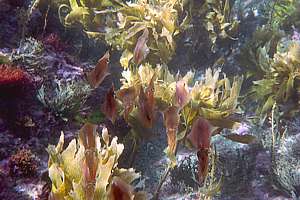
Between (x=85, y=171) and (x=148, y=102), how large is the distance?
0.90 m

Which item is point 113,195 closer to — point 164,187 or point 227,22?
point 164,187

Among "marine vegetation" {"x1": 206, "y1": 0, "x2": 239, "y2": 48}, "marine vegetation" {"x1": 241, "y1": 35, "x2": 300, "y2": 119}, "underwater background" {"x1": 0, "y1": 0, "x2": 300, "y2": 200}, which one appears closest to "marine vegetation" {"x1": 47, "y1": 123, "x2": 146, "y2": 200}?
"underwater background" {"x1": 0, "y1": 0, "x2": 300, "y2": 200}

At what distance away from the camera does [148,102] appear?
345cm

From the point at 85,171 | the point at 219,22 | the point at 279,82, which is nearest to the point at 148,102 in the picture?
the point at 85,171

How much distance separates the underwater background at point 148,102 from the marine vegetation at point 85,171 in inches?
0.4

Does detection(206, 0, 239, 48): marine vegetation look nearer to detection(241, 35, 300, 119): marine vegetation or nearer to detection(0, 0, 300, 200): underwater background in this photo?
detection(0, 0, 300, 200): underwater background

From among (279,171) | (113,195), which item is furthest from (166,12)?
(113,195)

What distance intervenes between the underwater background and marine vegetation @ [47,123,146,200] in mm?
10

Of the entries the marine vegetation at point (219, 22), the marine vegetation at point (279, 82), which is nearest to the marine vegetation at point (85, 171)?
the marine vegetation at point (279, 82)

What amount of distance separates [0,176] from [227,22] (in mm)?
4613

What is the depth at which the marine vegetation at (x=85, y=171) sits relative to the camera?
115 inches

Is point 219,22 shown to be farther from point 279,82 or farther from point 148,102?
point 148,102

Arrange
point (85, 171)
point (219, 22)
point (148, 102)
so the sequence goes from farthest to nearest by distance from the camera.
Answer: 1. point (219, 22)
2. point (148, 102)
3. point (85, 171)

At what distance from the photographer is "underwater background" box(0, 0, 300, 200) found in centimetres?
349
